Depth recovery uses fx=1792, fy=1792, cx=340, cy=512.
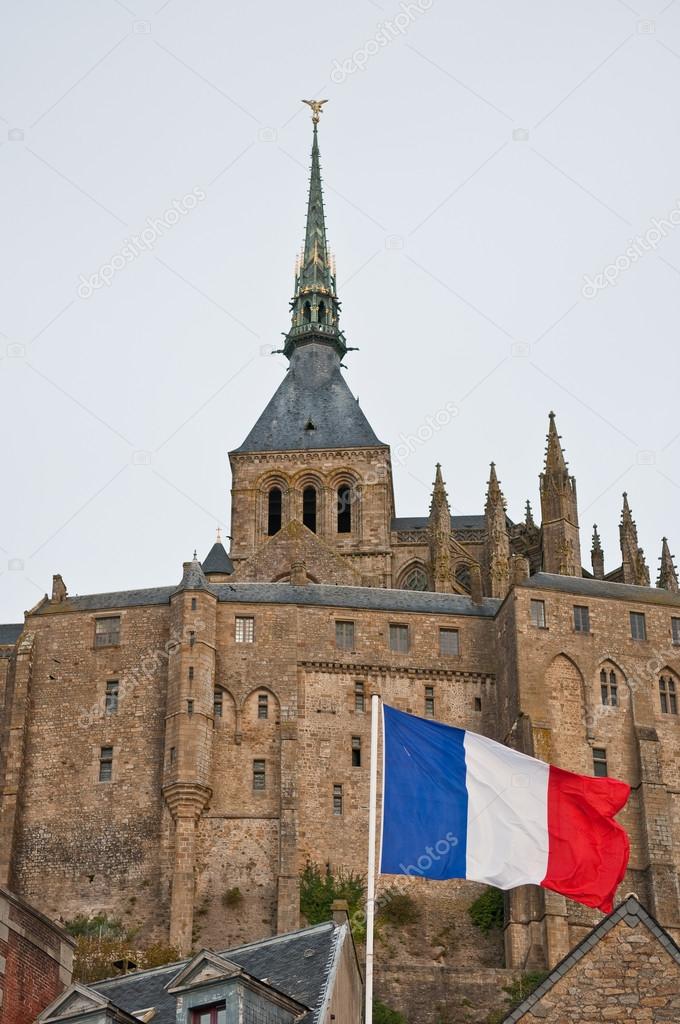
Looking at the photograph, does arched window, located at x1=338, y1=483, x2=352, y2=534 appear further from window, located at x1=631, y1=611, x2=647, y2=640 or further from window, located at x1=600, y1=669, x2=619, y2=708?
window, located at x1=600, y1=669, x2=619, y2=708

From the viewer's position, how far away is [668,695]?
228 feet

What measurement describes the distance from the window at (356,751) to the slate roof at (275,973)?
132ft

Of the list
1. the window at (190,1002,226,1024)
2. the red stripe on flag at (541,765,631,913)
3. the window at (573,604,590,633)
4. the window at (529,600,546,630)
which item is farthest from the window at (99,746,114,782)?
the window at (190,1002,226,1024)

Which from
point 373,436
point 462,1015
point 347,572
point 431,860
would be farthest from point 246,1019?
point 373,436

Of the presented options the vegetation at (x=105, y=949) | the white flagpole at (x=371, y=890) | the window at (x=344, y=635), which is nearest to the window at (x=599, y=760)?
the window at (x=344, y=635)

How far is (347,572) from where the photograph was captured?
80812mm

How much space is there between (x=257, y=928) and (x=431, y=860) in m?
39.5

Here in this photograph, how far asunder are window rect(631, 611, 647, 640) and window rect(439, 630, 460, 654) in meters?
6.89

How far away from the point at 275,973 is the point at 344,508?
69907 millimetres

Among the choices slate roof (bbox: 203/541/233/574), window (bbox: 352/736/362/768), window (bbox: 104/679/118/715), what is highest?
slate roof (bbox: 203/541/233/574)

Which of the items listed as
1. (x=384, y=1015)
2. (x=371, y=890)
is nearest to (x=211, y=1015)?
(x=371, y=890)

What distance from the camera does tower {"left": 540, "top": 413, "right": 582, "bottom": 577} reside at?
82.8m

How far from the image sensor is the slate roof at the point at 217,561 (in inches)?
3285

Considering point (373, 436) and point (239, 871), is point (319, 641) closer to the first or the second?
point (239, 871)
